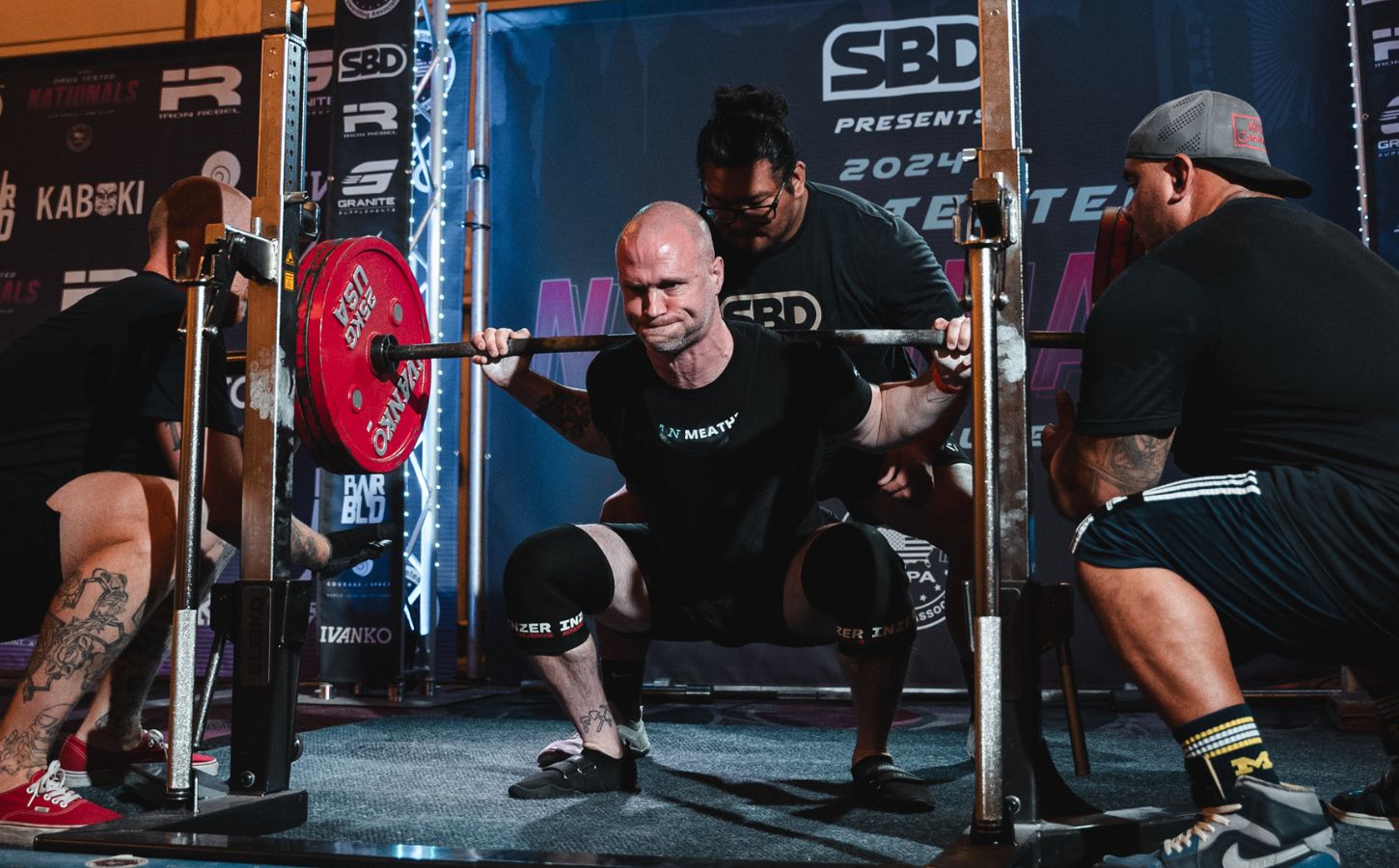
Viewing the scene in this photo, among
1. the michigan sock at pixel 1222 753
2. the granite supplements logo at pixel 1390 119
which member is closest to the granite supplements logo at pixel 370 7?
the granite supplements logo at pixel 1390 119

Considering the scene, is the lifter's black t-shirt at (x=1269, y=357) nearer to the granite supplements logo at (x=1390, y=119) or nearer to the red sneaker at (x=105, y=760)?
the red sneaker at (x=105, y=760)

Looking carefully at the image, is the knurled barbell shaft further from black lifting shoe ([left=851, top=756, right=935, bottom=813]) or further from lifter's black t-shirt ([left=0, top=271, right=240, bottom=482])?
black lifting shoe ([left=851, top=756, right=935, bottom=813])

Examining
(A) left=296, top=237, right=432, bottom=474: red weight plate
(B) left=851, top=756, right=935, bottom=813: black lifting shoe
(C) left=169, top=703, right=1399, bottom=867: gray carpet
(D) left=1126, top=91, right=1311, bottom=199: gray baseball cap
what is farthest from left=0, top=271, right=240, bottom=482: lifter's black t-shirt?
(D) left=1126, top=91, right=1311, bottom=199: gray baseball cap

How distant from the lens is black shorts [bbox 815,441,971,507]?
9.34 ft

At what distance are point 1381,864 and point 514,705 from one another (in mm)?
2906

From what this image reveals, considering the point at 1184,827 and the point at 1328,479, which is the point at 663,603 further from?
the point at 1328,479

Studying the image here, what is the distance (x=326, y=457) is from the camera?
98.3 inches

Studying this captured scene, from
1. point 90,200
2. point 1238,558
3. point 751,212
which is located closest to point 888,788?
point 1238,558

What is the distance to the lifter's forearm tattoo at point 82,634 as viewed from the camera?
86.3 inches

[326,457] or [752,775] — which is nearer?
[326,457]

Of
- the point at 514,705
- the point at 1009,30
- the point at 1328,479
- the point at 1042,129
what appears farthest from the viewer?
the point at 1042,129

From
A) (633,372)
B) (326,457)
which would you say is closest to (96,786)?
(326,457)

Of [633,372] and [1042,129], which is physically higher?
[1042,129]

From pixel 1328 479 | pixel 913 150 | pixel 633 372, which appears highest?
pixel 913 150
